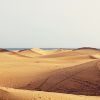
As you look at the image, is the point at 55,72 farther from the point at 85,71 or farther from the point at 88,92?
the point at 88,92

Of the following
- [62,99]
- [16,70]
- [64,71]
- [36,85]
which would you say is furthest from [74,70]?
[62,99]

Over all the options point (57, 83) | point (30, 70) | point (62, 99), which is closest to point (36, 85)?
point (57, 83)

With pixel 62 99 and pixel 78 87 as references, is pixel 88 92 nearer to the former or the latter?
pixel 78 87

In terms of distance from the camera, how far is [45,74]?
10.7 meters

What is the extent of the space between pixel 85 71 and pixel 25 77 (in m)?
1.59

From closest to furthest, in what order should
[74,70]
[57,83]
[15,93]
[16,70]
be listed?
[15,93], [57,83], [74,70], [16,70]

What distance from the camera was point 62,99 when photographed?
21.8 ft

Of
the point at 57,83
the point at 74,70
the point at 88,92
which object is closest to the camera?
the point at 88,92

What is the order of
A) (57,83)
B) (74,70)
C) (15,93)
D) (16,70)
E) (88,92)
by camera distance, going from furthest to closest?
(16,70)
(74,70)
(57,83)
(88,92)
(15,93)

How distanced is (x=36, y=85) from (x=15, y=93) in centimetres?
309

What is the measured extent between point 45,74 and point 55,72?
0.27 metres

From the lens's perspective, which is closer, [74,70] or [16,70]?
[74,70]

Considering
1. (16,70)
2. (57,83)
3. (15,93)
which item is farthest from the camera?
(16,70)

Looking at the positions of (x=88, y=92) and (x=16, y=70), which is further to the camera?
(x=16, y=70)
